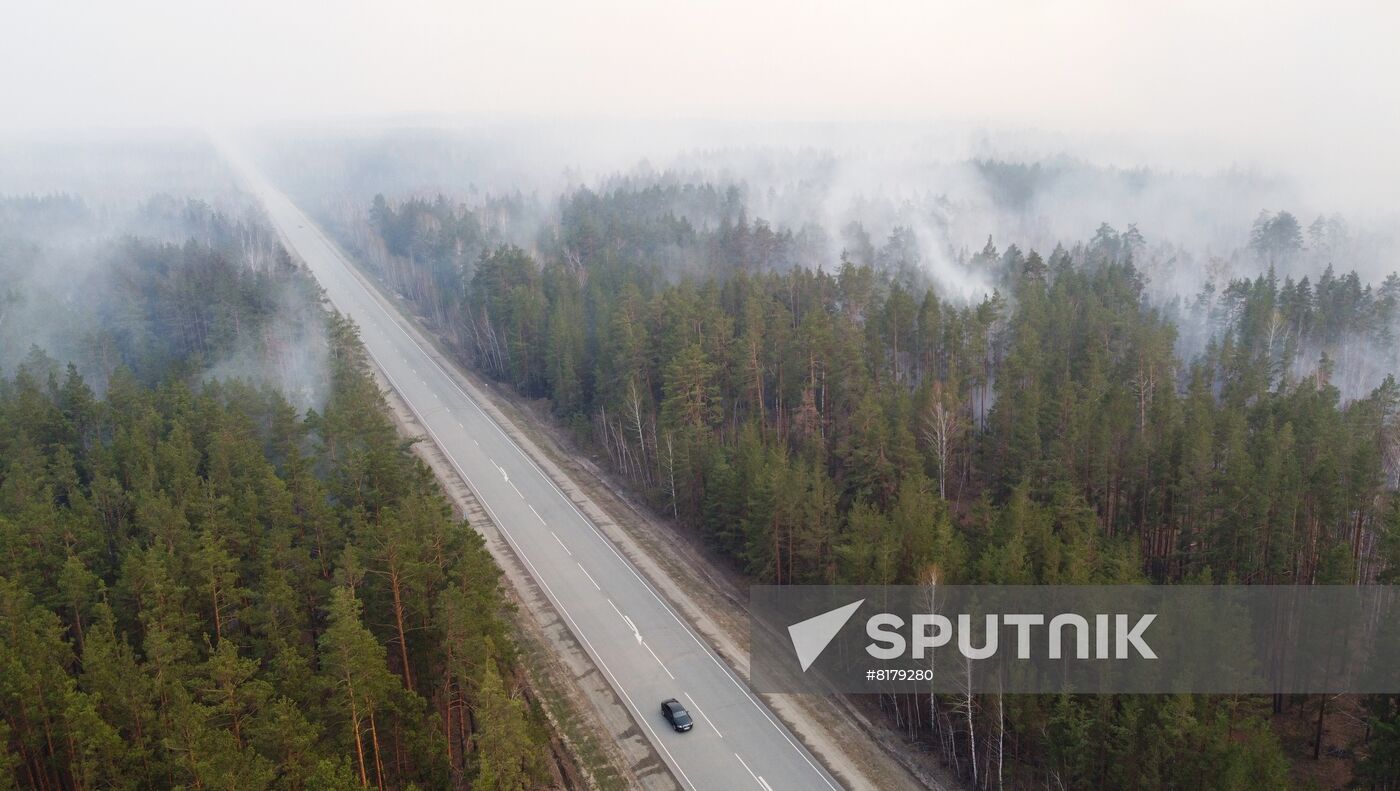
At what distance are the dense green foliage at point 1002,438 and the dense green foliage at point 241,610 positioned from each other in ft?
53.5

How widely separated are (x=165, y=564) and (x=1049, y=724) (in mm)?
34388

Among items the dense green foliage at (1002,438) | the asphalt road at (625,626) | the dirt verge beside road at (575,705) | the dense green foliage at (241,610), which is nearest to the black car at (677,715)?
the asphalt road at (625,626)

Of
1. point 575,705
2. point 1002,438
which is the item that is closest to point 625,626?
point 575,705

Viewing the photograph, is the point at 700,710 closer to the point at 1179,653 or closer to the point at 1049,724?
the point at 1049,724

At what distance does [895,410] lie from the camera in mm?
49625

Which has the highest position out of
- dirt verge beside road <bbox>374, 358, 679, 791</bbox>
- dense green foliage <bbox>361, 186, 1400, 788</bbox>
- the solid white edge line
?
dense green foliage <bbox>361, 186, 1400, 788</bbox>

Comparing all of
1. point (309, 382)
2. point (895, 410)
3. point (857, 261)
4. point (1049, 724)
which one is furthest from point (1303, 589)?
point (857, 261)

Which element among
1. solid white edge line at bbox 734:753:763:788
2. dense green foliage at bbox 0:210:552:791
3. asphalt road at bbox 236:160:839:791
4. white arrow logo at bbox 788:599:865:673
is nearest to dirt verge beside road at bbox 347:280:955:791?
asphalt road at bbox 236:160:839:791

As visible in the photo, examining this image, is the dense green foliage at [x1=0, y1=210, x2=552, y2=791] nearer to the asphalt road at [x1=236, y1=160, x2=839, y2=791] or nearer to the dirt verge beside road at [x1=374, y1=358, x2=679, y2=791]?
the dirt verge beside road at [x1=374, y1=358, x2=679, y2=791]

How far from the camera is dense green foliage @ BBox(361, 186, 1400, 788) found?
106 ft

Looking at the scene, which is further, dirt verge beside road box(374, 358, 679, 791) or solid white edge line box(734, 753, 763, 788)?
dirt verge beside road box(374, 358, 679, 791)

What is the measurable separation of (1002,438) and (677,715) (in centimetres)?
2660

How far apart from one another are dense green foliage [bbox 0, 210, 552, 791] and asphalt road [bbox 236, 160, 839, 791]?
15.0ft

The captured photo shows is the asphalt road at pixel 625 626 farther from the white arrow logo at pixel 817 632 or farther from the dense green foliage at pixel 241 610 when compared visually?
the dense green foliage at pixel 241 610
